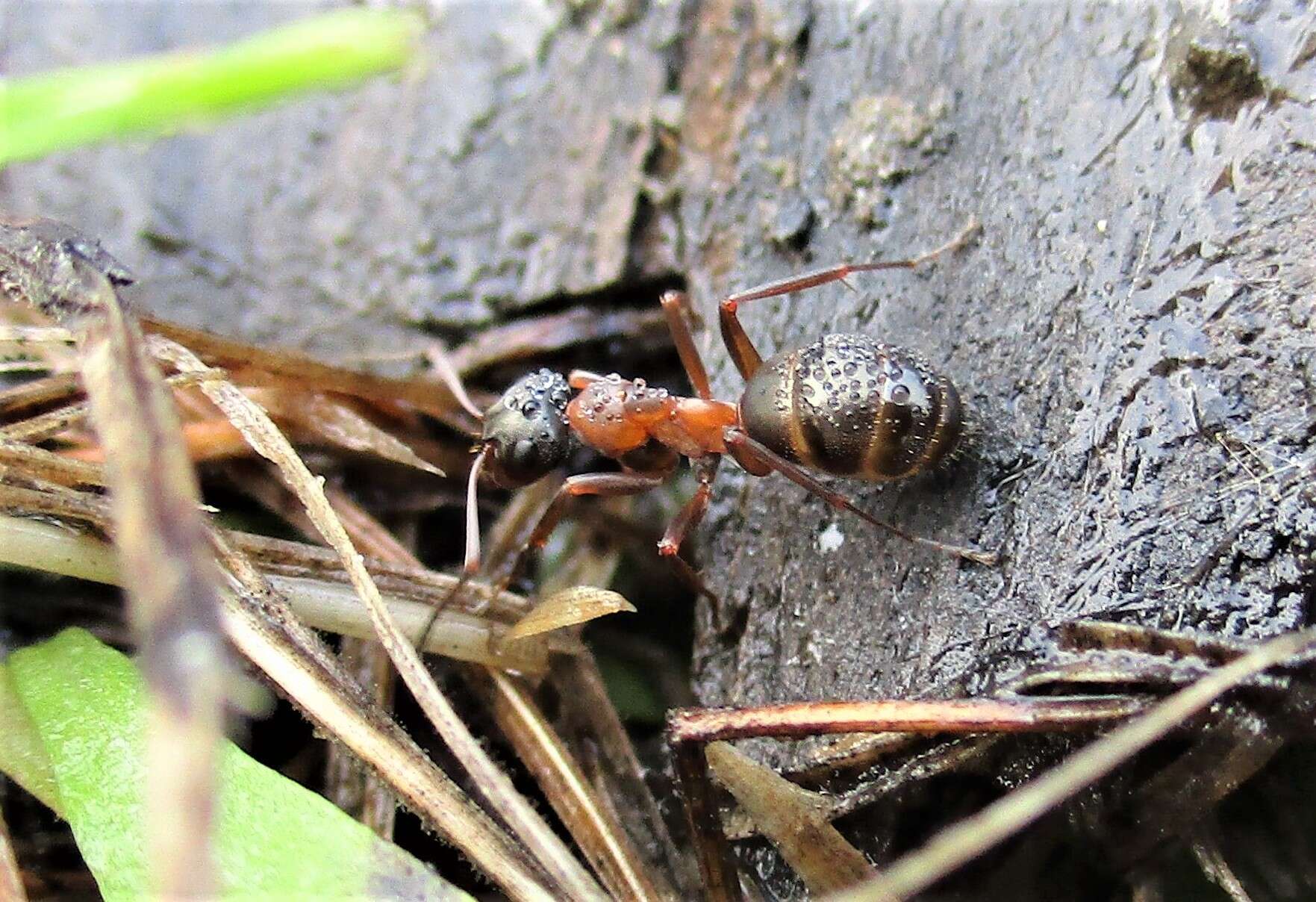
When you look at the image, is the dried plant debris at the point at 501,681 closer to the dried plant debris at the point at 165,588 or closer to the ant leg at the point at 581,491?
the dried plant debris at the point at 165,588

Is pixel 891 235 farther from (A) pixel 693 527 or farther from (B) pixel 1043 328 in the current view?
(A) pixel 693 527

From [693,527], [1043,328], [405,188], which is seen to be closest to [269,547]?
[693,527]

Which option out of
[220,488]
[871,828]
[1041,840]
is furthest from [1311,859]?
[220,488]

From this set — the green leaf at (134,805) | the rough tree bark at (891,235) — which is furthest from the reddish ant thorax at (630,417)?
the green leaf at (134,805)

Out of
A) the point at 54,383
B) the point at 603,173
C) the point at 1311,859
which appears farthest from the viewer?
the point at 603,173

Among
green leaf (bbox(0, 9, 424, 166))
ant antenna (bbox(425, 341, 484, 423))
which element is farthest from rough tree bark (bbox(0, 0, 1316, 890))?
green leaf (bbox(0, 9, 424, 166))

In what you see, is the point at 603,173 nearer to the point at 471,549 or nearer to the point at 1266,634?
the point at 471,549
